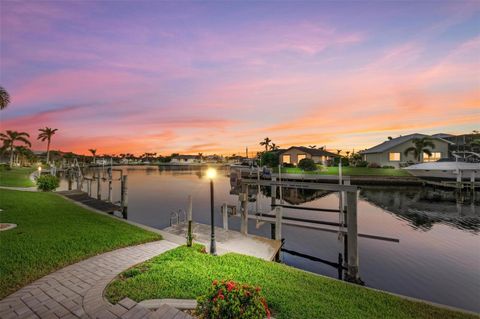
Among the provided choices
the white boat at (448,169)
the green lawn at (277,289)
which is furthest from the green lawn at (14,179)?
the white boat at (448,169)

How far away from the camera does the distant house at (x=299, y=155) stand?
208 feet

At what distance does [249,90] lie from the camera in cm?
2400

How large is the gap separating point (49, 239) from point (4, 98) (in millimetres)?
14727

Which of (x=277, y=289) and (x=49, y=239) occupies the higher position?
(x=49, y=239)

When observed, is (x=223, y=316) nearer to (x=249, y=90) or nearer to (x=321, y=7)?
(x=321, y=7)

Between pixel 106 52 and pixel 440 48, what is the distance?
23847 millimetres

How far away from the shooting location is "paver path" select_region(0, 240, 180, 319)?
4996 mm

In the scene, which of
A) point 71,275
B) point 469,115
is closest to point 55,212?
point 71,275

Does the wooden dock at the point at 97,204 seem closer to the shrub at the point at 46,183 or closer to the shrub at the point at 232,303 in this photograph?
the shrub at the point at 46,183

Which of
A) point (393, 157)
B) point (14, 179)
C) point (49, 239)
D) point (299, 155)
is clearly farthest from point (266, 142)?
point (49, 239)

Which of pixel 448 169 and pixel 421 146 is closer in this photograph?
pixel 448 169

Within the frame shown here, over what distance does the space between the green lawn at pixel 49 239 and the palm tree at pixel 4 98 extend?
7782 mm

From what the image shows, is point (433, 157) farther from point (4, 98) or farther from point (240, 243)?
point (4, 98)

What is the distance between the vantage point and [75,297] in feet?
18.7
